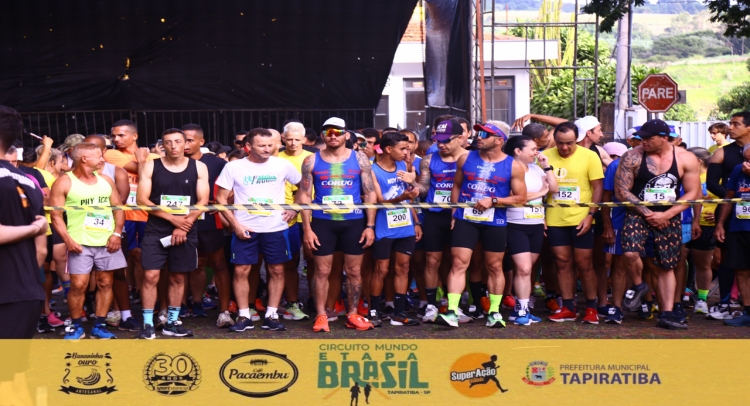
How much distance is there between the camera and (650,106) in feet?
53.9

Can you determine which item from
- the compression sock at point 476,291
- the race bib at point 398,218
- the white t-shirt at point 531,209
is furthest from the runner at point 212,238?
the white t-shirt at point 531,209

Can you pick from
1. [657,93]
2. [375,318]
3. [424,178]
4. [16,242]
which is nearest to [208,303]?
[375,318]

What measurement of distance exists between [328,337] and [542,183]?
8.08ft

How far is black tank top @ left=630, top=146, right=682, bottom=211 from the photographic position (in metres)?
8.03

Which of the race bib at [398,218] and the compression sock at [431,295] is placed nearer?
the race bib at [398,218]

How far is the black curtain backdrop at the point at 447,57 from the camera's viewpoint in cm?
1409

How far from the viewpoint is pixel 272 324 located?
832 cm

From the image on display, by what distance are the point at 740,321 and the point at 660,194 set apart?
4.92 ft

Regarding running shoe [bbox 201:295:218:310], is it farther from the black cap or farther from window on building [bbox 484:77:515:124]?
window on building [bbox 484:77:515:124]

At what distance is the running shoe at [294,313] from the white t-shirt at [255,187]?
1.08 metres

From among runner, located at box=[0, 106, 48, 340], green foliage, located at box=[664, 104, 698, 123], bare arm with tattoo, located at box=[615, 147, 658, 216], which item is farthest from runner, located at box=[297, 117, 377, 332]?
green foliage, located at box=[664, 104, 698, 123]

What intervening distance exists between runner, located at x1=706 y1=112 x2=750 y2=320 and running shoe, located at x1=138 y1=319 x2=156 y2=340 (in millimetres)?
5191

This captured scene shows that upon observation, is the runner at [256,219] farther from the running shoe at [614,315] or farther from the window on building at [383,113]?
the window on building at [383,113]

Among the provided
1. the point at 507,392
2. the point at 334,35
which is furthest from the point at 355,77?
the point at 507,392
